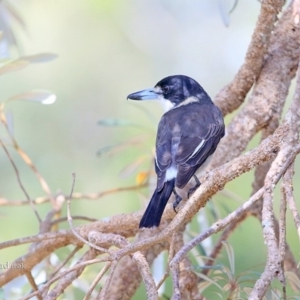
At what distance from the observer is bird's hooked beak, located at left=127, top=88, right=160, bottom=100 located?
3279mm

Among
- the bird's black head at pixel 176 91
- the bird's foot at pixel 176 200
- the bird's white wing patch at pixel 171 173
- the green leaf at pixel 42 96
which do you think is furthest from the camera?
the bird's black head at pixel 176 91

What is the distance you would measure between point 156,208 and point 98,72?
486cm

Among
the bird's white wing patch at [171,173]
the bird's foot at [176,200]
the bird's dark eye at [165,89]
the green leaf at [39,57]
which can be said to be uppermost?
the green leaf at [39,57]

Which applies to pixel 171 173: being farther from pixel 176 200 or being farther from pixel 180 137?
pixel 180 137

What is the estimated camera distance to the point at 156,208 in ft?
7.32

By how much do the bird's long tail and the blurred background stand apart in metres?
3.03

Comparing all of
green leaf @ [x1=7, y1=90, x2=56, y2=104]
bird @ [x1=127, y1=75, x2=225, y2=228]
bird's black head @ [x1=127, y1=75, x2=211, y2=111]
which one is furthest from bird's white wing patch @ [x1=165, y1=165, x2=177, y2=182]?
bird's black head @ [x1=127, y1=75, x2=211, y2=111]

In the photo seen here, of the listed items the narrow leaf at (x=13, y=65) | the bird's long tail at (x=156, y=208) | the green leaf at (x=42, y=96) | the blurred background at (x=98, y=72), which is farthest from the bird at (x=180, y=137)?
the blurred background at (x=98, y=72)

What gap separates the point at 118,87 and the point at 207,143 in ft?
12.9

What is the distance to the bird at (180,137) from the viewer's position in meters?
2.43

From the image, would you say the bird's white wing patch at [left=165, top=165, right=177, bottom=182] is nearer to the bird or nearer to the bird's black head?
the bird

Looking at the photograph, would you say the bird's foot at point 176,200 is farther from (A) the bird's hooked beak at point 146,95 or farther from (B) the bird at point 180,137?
(A) the bird's hooked beak at point 146,95

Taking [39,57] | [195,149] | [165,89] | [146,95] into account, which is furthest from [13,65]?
[165,89]

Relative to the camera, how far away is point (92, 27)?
7.05m
